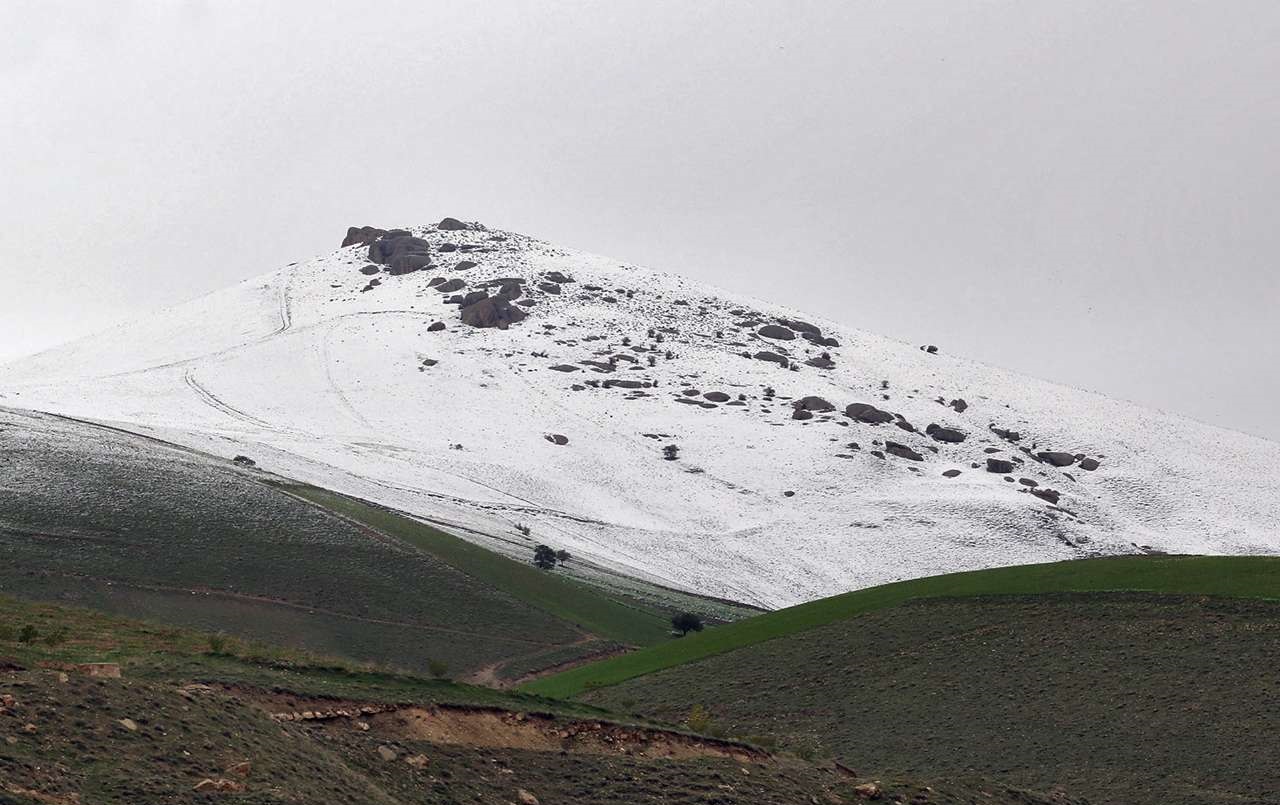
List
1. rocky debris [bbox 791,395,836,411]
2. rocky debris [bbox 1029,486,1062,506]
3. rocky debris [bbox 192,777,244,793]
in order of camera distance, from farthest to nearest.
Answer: rocky debris [bbox 791,395,836,411]
rocky debris [bbox 1029,486,1062,506]
rocky debris [bbox 192,777,244,793]

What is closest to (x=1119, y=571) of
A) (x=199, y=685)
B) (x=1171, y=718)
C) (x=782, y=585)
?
(x=1171, y=718)

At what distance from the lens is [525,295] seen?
159625 mm

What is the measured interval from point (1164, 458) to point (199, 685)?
120 meters

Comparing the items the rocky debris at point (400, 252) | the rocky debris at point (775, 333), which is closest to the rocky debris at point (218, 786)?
the rocky debris at point (775, 333)

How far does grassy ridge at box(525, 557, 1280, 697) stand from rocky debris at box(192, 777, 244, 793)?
2498cm

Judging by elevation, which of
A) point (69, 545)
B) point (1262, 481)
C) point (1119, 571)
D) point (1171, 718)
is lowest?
point (69, 545)

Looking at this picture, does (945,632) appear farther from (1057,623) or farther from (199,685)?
(199,685)

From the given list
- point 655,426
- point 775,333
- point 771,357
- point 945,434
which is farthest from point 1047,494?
point 775,333

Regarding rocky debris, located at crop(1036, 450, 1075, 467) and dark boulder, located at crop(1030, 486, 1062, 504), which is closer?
dark boulder, located at crop(1030, 486, 1062, 504)

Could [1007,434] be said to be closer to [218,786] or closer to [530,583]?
[530,583]

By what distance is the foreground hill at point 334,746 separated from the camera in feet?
50.0

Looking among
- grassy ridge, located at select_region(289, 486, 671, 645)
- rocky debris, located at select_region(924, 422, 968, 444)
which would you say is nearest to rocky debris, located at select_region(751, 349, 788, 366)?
Answer: rocky debris, located at select_region(924, 422, 968, 444)

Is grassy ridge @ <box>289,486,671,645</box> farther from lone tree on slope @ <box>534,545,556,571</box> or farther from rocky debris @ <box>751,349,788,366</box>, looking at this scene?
rocky debris @ <box>751,349,788,366</box>

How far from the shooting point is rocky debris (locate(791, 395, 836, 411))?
129125 millimetres
